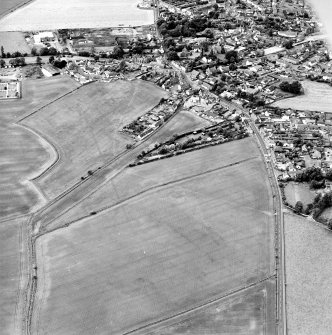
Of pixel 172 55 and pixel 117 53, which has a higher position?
pixel 117 53

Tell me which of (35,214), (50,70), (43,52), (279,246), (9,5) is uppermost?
(9,5)

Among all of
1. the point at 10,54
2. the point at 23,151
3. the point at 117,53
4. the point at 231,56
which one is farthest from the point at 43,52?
the point at 231,56

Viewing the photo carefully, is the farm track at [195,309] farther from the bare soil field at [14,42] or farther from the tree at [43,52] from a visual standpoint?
the bare soil field at [14,42]

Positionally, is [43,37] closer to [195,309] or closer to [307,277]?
[195,309]

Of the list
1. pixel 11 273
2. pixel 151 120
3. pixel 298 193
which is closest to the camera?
pixel 11 273

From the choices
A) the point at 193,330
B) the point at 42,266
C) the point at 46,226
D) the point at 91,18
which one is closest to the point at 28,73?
the point at 91,18

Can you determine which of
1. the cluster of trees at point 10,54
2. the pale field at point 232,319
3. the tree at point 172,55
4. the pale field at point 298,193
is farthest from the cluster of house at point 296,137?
the cluster of trees at point 10,54

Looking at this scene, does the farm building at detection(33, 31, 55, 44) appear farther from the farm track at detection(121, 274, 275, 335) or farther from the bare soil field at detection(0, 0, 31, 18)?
the farm track at detection(121, 274, 275, 335)
